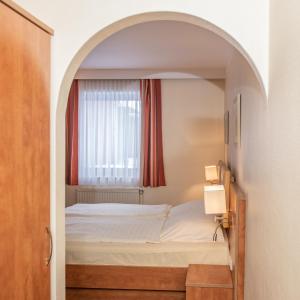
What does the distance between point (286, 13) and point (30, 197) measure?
118cm

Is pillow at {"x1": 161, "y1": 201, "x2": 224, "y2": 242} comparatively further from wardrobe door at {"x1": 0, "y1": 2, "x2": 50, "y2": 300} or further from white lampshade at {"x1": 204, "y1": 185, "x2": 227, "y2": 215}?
wardrobe door at {"x1": 0, "y1": 2, "x2": 50, "y2": 300}

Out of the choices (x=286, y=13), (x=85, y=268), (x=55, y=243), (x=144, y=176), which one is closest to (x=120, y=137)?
(x=144, y=176)

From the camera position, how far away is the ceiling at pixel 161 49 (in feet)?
11.6

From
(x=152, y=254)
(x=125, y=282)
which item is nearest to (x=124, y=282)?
(x=125, y=282)

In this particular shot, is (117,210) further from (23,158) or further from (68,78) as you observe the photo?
(23,158)

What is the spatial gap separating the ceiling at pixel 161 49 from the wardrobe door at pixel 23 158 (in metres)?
1.91

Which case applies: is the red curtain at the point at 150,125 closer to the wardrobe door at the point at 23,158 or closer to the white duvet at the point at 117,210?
the white duvet at the point at 117,210

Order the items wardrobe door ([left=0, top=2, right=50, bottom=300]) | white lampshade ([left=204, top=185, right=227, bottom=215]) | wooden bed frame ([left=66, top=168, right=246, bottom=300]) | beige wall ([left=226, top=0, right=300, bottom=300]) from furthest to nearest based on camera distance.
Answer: wooden bed frame ([left=66, top=168, right=246, bottom=300]) < white lampshade ([left=204, top=185, right=227, bottom=215]) < wardrobe door ([left=0, top=2, right=50, bottom=300]) < beige wall ([left=226, top=0, right=300, bottom=300])

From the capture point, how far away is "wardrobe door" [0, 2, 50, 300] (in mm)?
1378

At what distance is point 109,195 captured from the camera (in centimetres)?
589

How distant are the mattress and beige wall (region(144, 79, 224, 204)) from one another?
243 cm

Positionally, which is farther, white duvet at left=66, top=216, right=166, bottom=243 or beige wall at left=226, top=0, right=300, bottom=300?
white duvet at left=66, top=216, right=166, bottom=243

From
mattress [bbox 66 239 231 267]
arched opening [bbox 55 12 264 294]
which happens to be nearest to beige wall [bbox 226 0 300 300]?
arched opening [bbox 55 12 264 294]

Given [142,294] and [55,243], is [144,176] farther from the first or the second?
[55,243]
